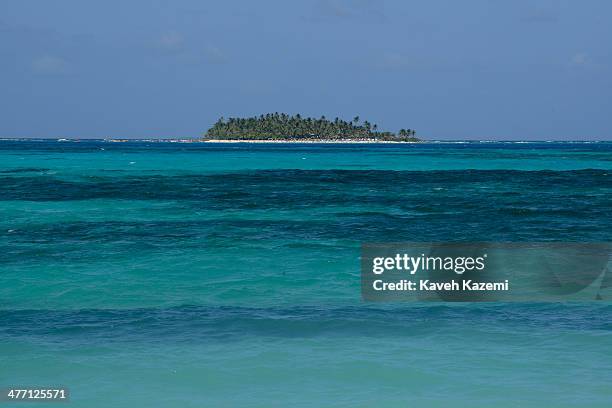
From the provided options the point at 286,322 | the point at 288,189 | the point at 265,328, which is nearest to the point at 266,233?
the point at 286,322

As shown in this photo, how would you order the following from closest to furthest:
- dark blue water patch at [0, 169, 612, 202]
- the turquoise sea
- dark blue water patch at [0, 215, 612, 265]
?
the turquoise sea < dark blue water patch at [0, 215, 612, 265] < dark blue water patch at [0, 169, 612, 202]

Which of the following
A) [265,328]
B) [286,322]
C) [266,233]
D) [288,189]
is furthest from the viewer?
[288,189]

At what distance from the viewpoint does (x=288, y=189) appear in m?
63.7

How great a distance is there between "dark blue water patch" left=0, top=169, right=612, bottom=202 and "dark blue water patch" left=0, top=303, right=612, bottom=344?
28888mm

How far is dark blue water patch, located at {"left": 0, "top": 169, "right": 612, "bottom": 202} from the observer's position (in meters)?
53.1

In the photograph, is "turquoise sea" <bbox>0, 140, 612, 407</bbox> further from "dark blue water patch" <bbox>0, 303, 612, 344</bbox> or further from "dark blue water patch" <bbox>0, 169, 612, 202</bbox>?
"dark blue water patch" <bbox>0, 169, 612, 202</bbox>

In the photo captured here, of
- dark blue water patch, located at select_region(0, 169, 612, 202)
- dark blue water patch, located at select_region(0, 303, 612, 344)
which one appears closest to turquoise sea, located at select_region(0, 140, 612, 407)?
dark blue water patch, located at select_region(0, 303, 612, 344)

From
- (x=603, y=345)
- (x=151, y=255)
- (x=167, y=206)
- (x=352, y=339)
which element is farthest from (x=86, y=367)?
(x=167, y=206)

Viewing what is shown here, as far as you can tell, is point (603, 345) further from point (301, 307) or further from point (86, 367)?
point (86, 367)

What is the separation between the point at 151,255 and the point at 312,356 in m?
13.6

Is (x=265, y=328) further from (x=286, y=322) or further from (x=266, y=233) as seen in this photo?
(x=266, y=233)

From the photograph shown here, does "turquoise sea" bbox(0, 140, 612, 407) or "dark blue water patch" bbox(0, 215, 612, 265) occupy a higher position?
"dark blue water patch" bbox(0, 215, 612, 265)

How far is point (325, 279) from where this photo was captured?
22.6 m

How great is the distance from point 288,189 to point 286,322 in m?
46.5
